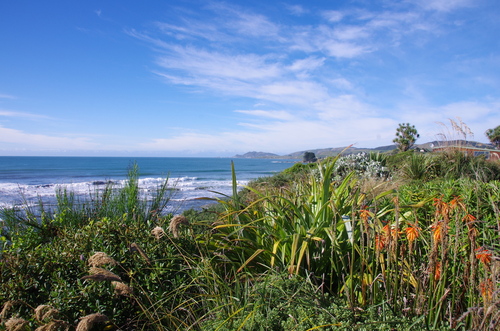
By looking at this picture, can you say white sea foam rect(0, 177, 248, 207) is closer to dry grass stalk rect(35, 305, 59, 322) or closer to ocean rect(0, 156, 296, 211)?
ocean rect(0, 156, 296, 211)

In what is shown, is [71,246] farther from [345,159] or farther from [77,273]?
[345,159]

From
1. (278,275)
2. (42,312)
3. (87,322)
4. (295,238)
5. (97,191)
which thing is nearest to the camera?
(87,322)

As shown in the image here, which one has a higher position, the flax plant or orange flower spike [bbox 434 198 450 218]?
orange flower spike [bbox 434 198 450 218]

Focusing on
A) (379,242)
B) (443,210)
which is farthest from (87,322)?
(443,210)

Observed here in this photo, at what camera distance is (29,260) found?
2.30 meters

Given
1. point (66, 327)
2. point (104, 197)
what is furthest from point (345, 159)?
point (66, 327)

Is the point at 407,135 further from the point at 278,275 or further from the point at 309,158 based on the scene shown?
the point at 278,275

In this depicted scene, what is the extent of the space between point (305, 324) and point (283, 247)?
1.20 meters

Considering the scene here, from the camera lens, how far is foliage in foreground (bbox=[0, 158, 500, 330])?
1.68 metres

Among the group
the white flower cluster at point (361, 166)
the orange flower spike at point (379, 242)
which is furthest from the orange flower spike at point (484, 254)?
the white flower cluster at point (361, 166)

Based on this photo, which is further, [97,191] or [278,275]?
[97,191]

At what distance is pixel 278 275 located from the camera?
2.31 metres

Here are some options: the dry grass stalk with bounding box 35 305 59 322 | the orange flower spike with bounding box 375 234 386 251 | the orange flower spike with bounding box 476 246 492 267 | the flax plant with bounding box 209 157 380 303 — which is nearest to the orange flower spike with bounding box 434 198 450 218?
the orange flower spike with bounding box 476 246 492 267

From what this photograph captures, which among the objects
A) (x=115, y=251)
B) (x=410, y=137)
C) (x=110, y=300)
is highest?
(x=410, y=137)
